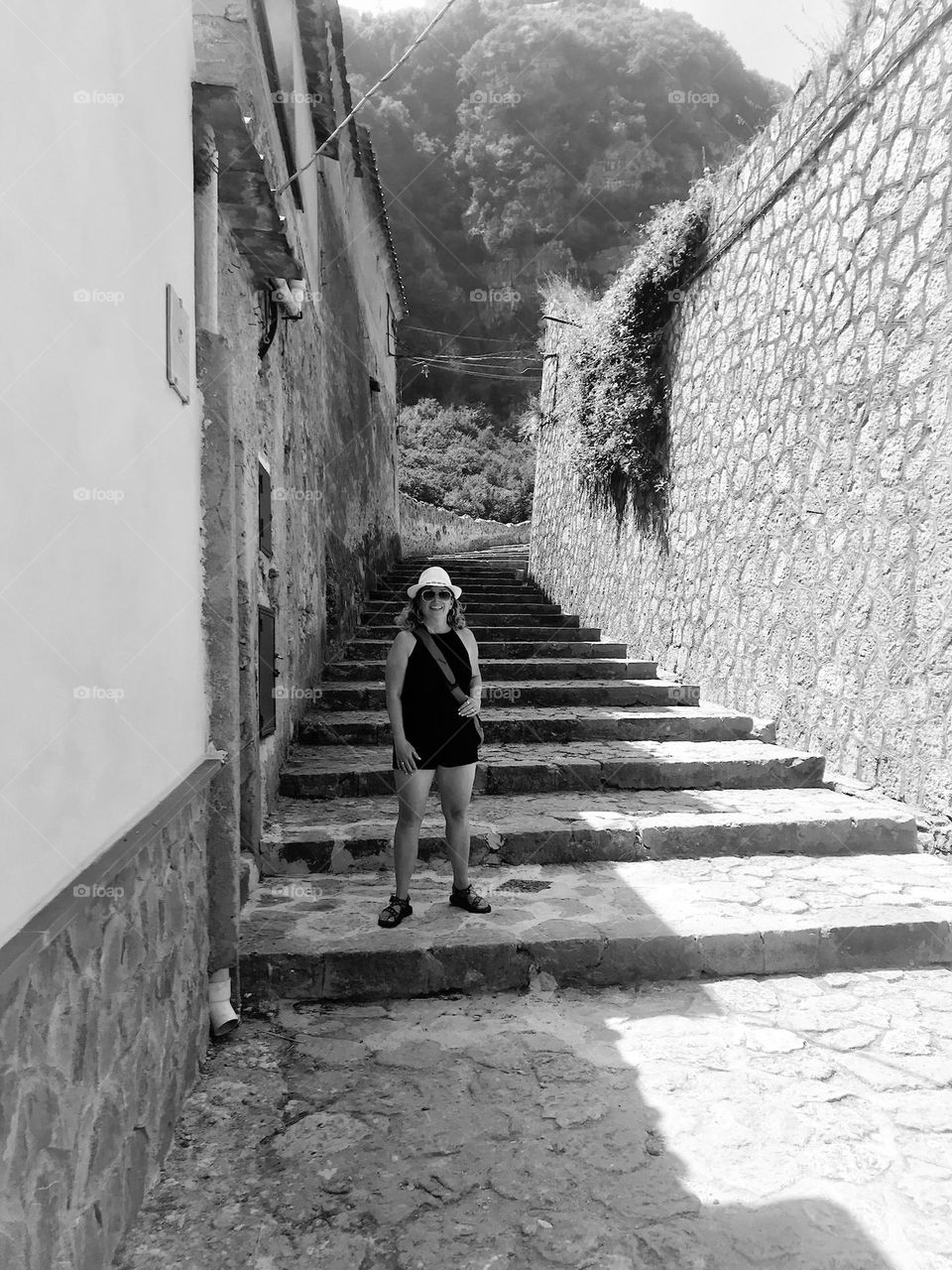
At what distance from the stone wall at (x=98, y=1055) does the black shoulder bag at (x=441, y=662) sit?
4.01ft

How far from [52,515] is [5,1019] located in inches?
36.2

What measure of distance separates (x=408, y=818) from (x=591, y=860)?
1.38 metres

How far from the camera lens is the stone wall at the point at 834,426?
4.37m

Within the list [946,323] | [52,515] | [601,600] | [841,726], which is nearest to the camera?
[52,515]

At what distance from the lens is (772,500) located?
591cm

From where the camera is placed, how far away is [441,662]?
11.7 feet

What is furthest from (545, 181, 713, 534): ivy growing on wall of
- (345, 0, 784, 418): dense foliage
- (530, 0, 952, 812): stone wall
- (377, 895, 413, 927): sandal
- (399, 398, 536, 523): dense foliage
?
(345, 0, 784, 418): dense foliage

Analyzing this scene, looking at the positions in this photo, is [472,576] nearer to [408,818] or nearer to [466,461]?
[408,818]

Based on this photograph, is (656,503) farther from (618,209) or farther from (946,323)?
(618,209)

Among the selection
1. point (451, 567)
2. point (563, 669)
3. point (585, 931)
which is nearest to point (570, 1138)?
point (585, 931)

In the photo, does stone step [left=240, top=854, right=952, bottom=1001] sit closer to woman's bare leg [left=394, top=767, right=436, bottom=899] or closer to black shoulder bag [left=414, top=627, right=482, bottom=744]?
woman's bare leg [left=394, top=767, right=436, bottom=899]

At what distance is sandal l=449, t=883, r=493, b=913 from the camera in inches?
144

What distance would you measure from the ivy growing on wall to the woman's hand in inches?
196

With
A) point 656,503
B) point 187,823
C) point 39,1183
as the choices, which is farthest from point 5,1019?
point 656,503
